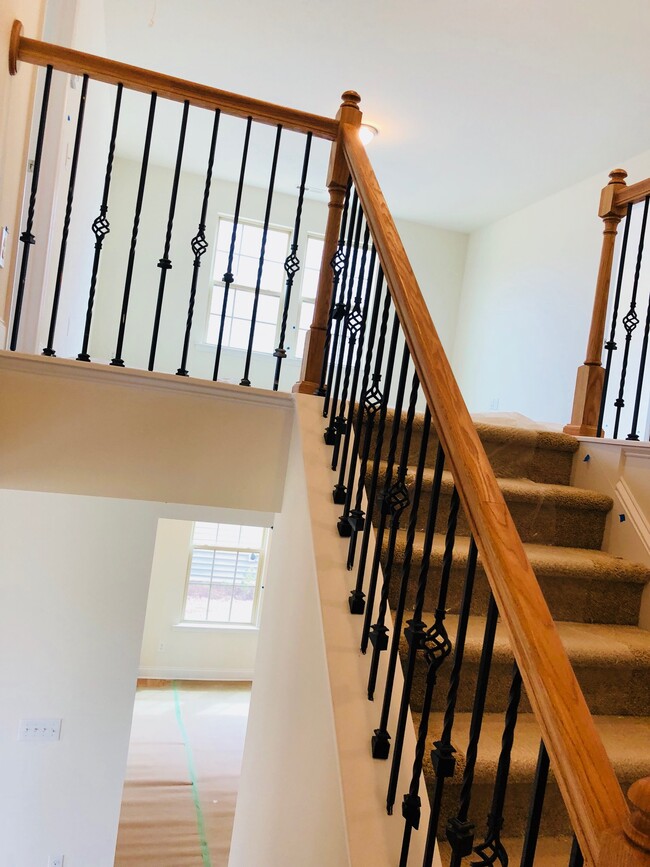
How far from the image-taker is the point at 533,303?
19.4 feet

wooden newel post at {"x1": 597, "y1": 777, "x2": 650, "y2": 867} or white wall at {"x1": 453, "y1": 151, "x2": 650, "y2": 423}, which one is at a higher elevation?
white wall at {"x1": 453, "y1": 151, "x2": 650, "y2": 423}

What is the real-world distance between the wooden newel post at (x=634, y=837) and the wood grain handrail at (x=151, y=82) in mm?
2096

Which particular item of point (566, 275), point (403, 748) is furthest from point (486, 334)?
point (403, 748)

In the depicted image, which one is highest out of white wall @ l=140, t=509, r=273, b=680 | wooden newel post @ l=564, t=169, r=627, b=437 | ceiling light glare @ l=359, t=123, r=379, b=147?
ceiling light glare @ l=359, t=123, r=379, b=147

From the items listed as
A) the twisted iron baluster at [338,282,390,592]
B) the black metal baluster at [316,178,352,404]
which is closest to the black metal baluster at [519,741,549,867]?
the twisted iron baluster at [338,282,390,592]

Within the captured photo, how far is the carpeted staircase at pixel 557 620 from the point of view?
56.7 inches

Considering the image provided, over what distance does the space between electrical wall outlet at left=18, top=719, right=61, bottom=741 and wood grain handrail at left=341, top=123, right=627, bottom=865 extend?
10.2ft

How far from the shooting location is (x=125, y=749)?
3.61 meters

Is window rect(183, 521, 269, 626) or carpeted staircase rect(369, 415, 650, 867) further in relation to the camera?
window rect(183, 521, 269, 626)

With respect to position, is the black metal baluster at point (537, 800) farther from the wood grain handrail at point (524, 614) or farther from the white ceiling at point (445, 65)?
the white ceiling at point (445, 65)

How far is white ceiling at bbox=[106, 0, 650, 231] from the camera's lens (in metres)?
3.73

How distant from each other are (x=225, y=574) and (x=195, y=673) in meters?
1.28

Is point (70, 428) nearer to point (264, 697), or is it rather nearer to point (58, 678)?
point (264, 697)

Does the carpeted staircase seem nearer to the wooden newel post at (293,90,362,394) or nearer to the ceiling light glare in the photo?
the wooden newel post at (293,90,362,394)
